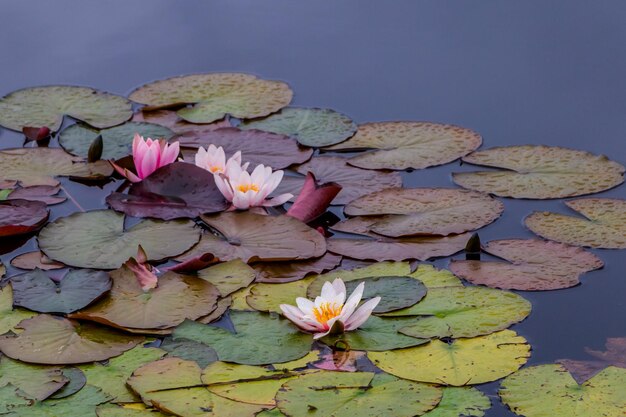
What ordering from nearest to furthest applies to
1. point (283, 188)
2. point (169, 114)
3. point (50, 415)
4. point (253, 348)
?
point (50, 415)
point (253, 348)
point (283, 188)
point (169, 114)

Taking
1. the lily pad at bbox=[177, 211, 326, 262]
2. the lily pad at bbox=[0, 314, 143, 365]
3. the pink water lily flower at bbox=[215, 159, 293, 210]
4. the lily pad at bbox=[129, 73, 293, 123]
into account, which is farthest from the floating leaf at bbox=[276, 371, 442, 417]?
the lily pad at bbox=[129, 73, 293, 123]

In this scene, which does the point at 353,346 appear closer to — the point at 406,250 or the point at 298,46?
the point at 406,250

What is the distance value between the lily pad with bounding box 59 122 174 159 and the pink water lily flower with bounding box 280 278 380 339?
1370mm

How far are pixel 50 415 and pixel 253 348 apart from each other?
549 mm

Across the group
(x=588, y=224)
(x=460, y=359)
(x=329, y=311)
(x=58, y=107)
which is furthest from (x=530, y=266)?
(x=58, y=107)

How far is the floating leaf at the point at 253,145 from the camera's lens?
3855 millimetres

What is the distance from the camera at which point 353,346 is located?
2770 millimetres

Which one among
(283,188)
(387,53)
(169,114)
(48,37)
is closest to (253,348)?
(283,188)

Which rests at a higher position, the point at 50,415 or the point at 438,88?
the point at 438,88

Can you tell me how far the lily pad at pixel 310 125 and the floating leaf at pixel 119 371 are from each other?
1451mm

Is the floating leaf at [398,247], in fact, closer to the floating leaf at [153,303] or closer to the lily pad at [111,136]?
the floating leaf at [153,303]

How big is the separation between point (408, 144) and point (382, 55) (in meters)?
0.92

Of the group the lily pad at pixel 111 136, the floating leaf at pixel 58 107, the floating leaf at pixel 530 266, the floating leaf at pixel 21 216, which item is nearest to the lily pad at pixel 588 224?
the floating leaf at pixel 530 266

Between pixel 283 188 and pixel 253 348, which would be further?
pixel 283 188
